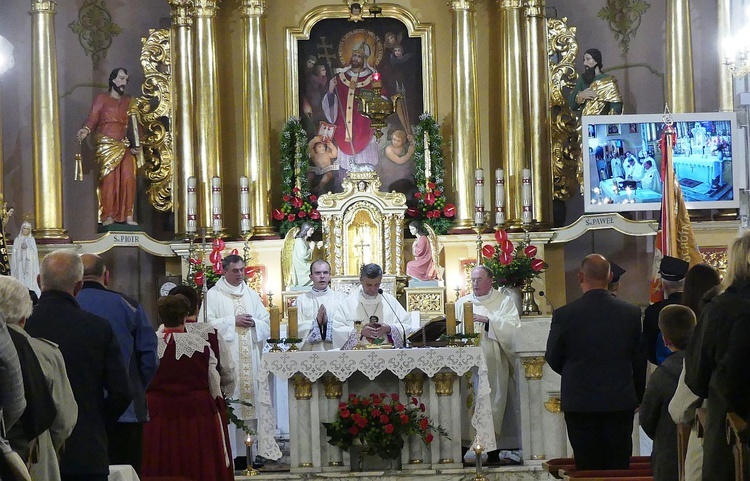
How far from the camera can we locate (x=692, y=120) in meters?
12.5

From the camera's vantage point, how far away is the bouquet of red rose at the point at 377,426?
32.1 ft

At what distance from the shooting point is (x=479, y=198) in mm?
13406

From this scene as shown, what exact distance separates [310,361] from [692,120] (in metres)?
4.84

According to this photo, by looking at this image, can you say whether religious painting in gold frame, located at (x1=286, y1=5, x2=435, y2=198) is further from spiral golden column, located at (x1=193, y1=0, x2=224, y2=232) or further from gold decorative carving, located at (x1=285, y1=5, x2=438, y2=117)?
spiral golden column, located at (x1=193, y1=0, x2=224, y2=232)

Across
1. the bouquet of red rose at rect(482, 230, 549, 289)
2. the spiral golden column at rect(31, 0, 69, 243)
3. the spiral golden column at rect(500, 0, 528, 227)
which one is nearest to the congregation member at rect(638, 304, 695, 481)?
the bouquet of red rose at rect(482, 230, 549, 289)

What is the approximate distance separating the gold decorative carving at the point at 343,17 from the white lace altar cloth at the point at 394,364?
16.6ft

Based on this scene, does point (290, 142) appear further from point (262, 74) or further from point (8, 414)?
point (8, 414)

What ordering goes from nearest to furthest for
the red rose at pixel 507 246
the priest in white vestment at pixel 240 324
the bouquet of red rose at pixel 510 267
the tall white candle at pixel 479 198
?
1. the priest in white vestment at pixel 240 324
2. the bouquet of red rose at pixel 510 267
3. the red rose at pixel 507 246
4. the tall white candle at pixel 479 198

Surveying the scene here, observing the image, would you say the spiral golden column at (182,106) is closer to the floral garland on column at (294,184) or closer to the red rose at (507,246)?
the floral garland on column at (294,184)

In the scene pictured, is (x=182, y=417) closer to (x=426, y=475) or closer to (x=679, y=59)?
(x=426, y=475)

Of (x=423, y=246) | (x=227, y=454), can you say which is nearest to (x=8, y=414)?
(x=227, y=454)

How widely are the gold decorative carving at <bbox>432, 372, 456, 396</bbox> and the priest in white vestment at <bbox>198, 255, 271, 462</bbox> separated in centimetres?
190

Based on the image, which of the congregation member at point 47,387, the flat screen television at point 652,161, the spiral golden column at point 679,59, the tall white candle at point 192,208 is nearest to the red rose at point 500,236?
the flat screen television at point 652,161

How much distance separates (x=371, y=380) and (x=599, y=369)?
309 centimetres
